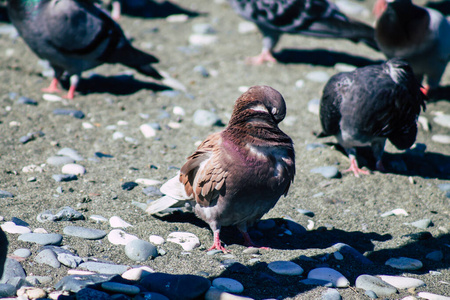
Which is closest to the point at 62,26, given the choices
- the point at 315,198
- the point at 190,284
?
the point at 315,198

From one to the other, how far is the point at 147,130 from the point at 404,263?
10.3ft

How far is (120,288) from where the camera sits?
2.60 meters

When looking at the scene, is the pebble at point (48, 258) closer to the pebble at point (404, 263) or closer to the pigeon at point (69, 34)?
the pebble at point (404, 263)

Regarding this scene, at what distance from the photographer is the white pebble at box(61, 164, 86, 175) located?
430cm

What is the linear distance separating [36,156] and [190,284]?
257 cm

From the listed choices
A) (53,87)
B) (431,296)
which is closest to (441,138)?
(431,296)

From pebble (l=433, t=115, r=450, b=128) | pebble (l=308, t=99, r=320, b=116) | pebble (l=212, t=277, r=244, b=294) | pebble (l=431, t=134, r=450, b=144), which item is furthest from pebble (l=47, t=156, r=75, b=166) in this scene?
pebble (l=433, t=115, r=450, b=128)

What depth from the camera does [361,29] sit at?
7406 millimetres

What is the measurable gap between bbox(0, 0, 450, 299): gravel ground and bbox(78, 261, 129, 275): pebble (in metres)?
0.13

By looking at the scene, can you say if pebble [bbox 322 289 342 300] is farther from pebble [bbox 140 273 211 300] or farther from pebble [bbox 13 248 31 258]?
pebble [bbox 13 248 31 258]

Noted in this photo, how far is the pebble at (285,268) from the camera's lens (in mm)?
3104

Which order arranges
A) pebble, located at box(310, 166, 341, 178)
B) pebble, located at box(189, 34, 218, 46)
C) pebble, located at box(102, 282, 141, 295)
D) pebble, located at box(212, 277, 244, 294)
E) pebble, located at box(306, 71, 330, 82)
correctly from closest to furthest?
1. pebble, located at box(102, 282, 141, 295)
2. pebble, located at box(212, 277, 244, 294)
3. pebble, located at box(310, 166, 341, 178)
4. pebble, located at box(306, 71, 330, 82)
5. pebble, located at box(189, 34, 218, 46)

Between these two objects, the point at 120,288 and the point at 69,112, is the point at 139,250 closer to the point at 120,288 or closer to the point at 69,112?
the point at 120,288

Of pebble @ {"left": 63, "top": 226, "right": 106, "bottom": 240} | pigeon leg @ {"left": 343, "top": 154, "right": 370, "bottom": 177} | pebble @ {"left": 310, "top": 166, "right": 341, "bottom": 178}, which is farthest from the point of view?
pigeon leg @ {"left": 343, "top": 154, "right": 370, "bottom": 177}
